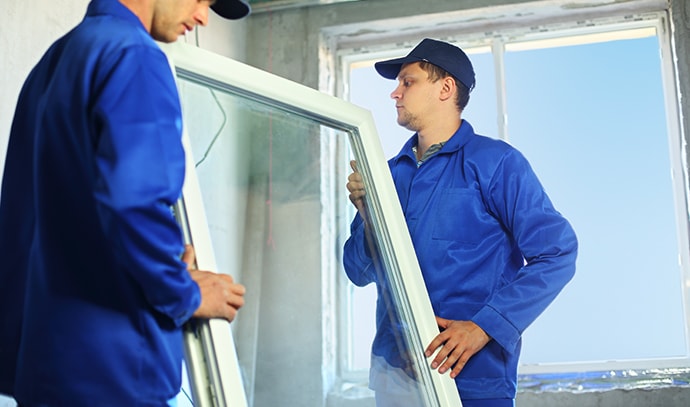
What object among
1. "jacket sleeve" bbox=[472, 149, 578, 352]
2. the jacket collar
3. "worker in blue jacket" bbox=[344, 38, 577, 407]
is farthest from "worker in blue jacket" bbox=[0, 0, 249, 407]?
the jacket collar

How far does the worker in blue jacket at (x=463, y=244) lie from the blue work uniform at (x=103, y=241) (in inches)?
27.6

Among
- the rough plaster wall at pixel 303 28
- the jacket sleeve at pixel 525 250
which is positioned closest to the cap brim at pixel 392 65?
the jacket sleeve at pixel 525 250

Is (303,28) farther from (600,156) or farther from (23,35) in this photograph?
(23,35)

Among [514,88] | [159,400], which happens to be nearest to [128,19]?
[159,400]

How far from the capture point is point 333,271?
171cm

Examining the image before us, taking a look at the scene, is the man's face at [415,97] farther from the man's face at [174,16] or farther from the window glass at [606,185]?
the window glass at [606,185]

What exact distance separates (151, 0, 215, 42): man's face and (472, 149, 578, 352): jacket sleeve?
3.02 ft

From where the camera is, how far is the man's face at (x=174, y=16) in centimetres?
117

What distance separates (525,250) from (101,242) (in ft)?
3.61

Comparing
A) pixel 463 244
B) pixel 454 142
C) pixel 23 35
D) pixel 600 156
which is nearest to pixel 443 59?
pixel 454 142

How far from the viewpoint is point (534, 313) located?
5.81ft

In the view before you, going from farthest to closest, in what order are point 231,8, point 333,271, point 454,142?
1. point 454,142
2. point 333,271
3. point 231,8

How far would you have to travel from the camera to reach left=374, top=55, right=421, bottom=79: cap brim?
6.97 ft

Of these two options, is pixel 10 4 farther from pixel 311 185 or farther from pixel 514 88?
pixel 514 88
